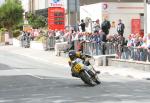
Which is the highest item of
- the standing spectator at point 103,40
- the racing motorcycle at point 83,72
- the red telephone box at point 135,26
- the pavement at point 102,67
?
the red telephone box at point 135,26

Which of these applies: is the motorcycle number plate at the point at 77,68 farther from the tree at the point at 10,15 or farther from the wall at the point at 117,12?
the tree at the point at 10,15

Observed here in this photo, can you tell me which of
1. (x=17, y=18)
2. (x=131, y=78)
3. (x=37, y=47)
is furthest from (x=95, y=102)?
(x=17, y=18)

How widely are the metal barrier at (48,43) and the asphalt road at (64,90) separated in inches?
690

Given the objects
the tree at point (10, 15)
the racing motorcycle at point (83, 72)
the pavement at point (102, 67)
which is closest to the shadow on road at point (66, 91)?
the racing motorcycle at point (83, 72)

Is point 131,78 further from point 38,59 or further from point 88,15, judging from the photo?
point 88,15

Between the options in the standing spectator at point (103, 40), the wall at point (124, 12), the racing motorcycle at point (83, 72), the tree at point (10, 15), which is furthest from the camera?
the tree at point (10, 15)

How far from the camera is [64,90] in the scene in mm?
19156

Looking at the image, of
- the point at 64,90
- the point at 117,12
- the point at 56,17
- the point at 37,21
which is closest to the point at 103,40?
the point at 117,12

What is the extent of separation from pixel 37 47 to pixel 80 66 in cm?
2642

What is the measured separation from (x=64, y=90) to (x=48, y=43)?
25153 millimetres

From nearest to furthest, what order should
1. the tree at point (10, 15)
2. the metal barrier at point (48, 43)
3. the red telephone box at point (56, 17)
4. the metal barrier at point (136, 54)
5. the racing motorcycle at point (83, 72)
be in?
the racing motorcycle at point (83, 72) < the metal barrier at point (136, 54) < the metal barrier at point (48, 43) < the red telephone box at point (56, 17) < the tree at point (10, 15)

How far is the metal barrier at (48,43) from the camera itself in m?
43.7

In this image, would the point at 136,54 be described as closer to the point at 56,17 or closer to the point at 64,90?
the point at 64,90

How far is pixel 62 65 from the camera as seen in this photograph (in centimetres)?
3250
